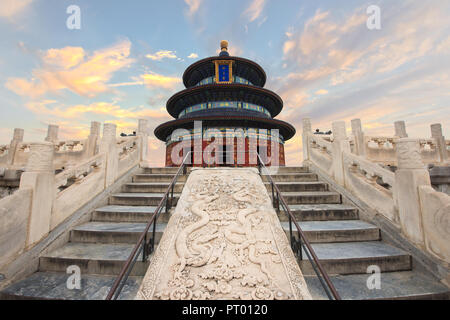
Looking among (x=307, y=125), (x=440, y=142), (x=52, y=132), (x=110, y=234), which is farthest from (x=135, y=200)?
(x=440, y=142)

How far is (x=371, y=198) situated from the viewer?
469 centimetres

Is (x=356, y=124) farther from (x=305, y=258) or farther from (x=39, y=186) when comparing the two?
(x=39, y=186)

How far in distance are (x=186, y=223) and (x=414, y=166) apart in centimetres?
481

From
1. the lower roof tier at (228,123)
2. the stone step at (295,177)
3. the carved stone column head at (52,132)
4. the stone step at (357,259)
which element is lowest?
the stone step at (357,259)

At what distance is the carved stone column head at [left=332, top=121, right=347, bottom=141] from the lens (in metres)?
6.09

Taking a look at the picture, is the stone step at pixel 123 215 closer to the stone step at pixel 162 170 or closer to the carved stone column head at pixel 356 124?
the stone step at pixel 162 170

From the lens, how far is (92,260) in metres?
3.30

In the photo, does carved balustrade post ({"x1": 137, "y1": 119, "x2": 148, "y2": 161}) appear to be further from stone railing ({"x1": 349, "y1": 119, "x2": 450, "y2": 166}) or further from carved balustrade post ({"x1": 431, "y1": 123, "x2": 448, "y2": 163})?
carved balustrade post ({"x1": 431, "y1": 123, "x2": 448, "y2": 163})

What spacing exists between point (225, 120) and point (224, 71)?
617 cm

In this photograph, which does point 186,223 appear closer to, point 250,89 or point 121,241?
point 121,241

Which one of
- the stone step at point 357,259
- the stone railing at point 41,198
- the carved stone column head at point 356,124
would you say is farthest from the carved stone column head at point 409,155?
the stone railing at point 41,198

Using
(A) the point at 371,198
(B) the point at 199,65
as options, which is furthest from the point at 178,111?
(A) the point at 371,198

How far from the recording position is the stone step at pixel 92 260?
128 inches

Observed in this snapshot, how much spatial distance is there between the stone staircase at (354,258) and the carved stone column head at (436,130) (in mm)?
7444
